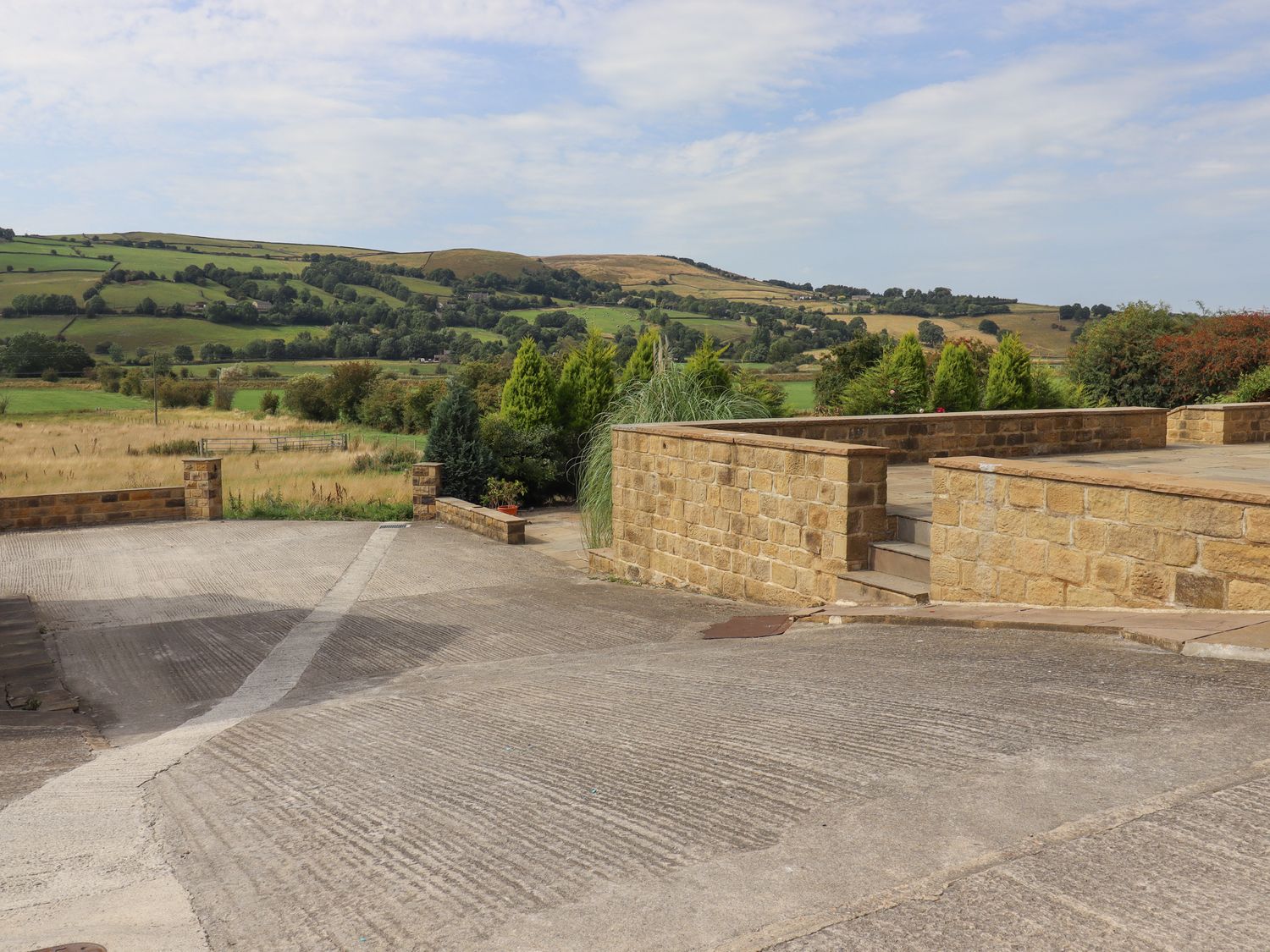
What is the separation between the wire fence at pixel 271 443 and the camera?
3391cm

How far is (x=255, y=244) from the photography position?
124688mm

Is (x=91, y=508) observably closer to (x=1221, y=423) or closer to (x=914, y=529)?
(x=914, y=529)

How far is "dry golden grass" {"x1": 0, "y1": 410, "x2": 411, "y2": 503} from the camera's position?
21578 millimetres

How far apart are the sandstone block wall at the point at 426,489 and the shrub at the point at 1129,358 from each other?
15811mm

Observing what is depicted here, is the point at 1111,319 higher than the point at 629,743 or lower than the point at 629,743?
higher

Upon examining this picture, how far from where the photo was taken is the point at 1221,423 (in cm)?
1370

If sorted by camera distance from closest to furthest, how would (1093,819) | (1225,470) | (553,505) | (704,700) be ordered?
(1093,819)
(704,700)
(1225,470)
(553,505)

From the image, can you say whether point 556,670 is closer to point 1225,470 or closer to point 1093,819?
point 1093,819

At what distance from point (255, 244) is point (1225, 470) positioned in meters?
130

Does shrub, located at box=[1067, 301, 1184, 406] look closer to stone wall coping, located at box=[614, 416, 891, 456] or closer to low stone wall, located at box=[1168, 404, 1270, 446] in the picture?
low stone wall, located at box=[1168, 404, 1270, 446]

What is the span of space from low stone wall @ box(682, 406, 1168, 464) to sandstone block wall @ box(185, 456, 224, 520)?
9.73m

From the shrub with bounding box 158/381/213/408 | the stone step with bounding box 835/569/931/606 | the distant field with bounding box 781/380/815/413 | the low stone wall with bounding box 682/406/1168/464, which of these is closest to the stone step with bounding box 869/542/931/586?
the stone step with bounding box 835/569/931/606

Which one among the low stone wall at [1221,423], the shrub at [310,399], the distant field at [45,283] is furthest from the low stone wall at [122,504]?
the distant field at [45,283]

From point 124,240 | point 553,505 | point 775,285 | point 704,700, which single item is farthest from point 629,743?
point 124,240
